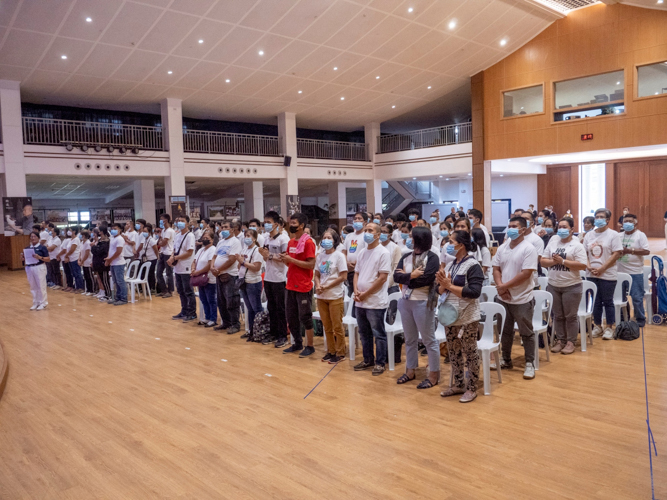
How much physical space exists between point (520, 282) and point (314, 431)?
7.36 feet

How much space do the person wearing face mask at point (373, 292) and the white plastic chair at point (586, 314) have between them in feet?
7.15

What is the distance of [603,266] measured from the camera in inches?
220

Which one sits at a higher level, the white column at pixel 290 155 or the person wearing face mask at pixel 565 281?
the white column at pixel 290 155

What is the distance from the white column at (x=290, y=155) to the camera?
63.9 feet

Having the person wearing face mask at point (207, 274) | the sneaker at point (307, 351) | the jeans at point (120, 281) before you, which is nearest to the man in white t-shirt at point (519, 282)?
the sneaker at point (307, 351)

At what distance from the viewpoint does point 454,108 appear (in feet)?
72.7

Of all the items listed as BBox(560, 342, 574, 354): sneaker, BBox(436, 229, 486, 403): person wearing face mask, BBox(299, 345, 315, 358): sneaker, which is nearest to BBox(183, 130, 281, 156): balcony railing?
BBox(299, 345, 315, 358): sneaker

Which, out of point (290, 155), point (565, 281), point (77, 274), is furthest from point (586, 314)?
point (290, 155)

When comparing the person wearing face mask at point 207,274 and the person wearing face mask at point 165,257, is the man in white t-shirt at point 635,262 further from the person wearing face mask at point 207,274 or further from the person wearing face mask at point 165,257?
the person wearing face mask at point 165,257

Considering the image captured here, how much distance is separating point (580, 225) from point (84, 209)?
22.7 metres

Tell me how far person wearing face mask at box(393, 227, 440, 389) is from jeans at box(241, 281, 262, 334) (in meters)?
2.45

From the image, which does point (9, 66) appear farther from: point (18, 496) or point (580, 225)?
point (580, 225)

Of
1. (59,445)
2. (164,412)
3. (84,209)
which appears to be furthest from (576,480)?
(84,209)

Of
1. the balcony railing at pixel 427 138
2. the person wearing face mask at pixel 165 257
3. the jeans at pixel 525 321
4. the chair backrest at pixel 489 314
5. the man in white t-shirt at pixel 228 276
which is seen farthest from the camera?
the balcony railing at pixel 427 138
